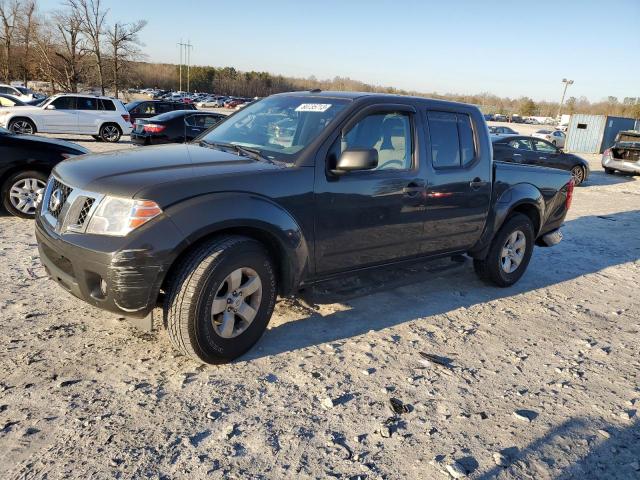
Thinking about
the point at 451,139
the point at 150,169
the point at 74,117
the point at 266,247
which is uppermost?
the point at 451,139

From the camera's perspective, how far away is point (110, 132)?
18766 millimetres

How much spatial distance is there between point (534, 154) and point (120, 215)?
14.7 metres

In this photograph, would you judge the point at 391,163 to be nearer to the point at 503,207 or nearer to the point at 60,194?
the point at 503,207

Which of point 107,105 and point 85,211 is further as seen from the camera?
point 107,105

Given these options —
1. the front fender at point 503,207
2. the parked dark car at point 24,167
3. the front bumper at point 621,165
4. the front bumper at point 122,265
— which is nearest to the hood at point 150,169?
the front bumper at point 122,265

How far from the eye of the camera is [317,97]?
429cm

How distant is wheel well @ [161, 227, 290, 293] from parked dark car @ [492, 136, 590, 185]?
39.9 ft

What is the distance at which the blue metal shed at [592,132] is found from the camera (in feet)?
106

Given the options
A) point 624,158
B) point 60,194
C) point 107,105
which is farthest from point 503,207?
point 107,105

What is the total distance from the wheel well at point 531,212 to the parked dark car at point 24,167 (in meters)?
5.45

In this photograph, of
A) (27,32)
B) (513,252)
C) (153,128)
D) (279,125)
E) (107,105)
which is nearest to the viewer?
(279,125)

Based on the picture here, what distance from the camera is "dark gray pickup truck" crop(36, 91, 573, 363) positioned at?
300 cm

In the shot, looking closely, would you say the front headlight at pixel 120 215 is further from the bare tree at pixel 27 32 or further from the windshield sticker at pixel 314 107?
the bare tree at pixel 27 32

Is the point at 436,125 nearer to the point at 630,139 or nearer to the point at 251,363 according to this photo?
the point at 251,363
